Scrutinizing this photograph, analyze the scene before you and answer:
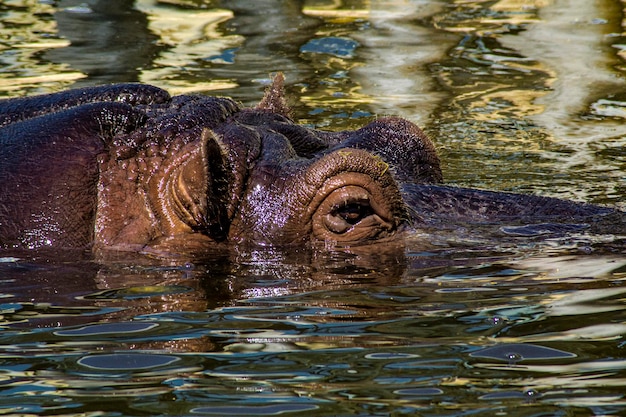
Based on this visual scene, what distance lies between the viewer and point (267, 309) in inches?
184

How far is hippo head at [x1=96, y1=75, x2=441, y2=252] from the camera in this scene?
17.2 feet

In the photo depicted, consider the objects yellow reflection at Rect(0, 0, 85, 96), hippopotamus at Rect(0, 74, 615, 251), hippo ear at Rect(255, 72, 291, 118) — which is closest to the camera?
hippopotamus at Rect(0, 74, 615, 251)

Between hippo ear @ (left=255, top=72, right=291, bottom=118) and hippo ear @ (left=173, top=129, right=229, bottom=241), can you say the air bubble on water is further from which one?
hippo ear @ (left=255, top=72, right=291, bottom=118)

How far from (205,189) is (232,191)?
0.69 ft

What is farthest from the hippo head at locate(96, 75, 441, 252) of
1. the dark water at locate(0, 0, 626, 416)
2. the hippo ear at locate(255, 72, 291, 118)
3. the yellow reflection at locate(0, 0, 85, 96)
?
the yellow reflection at locate(0, 0, 85, 96)

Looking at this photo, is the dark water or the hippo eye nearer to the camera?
the dark water

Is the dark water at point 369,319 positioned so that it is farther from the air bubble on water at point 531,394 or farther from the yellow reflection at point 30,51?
the yellow reflection at point 30,51

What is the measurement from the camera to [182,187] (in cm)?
526

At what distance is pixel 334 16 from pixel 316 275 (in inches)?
376

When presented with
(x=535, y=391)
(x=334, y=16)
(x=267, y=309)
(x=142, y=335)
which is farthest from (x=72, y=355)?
(x=334, y=16)

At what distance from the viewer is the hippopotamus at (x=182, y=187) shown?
5.22 meters

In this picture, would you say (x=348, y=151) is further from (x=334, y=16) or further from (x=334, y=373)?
(x=334, y=16)

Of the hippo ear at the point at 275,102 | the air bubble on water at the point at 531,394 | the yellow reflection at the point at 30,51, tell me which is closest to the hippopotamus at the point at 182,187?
the hippo ear at the point at 275,102

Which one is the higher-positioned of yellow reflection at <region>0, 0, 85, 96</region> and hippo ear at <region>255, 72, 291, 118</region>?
hippo ear at <region>255, 72, 291, 118</region>
